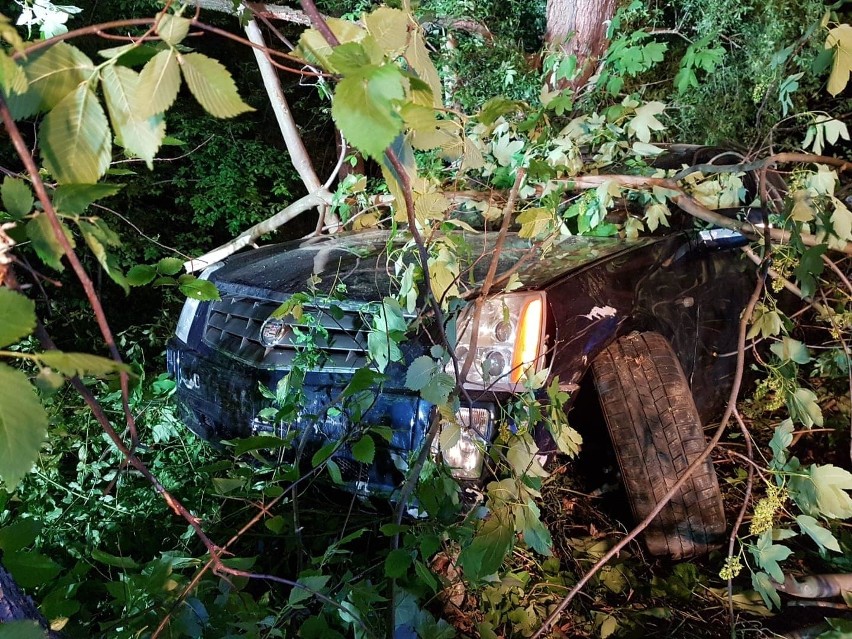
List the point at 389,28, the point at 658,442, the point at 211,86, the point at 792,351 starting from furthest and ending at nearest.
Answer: the point at 658,442
the point at 792,351
the point at 389,28
the point at 211,86

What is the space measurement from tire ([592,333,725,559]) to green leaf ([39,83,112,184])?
1.74m

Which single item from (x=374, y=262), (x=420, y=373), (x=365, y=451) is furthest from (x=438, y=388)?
(x=374, y=262)

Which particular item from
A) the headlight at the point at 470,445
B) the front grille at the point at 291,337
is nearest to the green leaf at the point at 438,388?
the headlight at the point at 470,445

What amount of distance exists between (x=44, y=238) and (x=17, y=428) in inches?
9.7

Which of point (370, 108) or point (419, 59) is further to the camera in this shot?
point (419, 59)

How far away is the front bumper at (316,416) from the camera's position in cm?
175

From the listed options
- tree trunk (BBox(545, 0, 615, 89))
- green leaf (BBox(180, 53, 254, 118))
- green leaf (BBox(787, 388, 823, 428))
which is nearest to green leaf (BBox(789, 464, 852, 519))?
green leaf (BBox(787, 388, 823, 428))

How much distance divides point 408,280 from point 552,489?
1196mm

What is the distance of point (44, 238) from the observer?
69cm

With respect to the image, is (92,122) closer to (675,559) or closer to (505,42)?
(675,559)

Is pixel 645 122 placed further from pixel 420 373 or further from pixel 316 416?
pixel 316 416

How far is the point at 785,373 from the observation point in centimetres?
183

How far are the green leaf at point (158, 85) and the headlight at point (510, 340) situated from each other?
3.84ft

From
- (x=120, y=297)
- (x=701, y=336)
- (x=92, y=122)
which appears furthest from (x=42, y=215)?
(x=120, y=297)
